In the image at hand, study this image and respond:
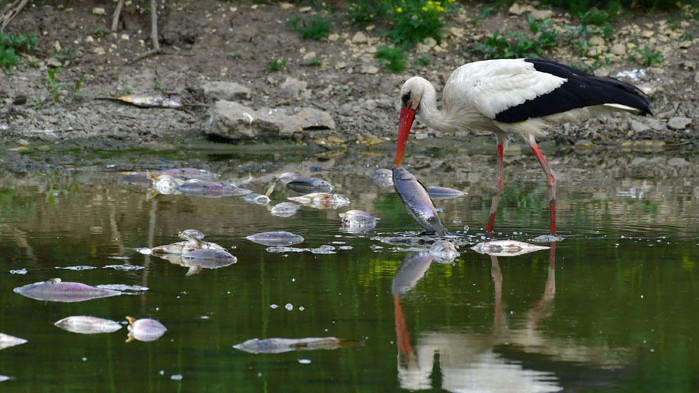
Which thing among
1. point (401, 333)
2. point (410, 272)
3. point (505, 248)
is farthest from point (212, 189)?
point (401, 333)

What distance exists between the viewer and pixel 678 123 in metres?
12.9

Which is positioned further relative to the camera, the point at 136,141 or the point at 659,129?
the point at 659,129

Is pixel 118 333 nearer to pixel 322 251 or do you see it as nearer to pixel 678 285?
pixel 322 251

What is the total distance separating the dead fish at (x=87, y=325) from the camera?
15.9 feet

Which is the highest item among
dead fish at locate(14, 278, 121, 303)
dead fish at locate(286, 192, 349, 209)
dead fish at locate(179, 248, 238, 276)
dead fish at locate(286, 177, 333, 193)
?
dead fish at locate(286, 177, 333, 193)

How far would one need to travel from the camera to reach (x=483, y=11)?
14.6 m

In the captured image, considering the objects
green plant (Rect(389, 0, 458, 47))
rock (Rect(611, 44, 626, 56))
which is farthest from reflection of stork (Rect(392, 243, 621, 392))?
rock (Rect(611, 44, 626, 56))

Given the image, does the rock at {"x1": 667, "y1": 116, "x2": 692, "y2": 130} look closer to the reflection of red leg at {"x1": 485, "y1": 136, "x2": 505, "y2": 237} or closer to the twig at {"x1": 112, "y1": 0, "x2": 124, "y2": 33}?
the reflection of red leg at {"x1": 485, "y1": 136, "x2": 505, "y2": 237}

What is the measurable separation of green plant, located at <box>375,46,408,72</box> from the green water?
15.4 ft

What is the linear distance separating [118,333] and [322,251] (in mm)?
2178

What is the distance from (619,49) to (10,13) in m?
7.97

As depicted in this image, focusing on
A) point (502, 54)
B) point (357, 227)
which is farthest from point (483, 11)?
point (357, 227)

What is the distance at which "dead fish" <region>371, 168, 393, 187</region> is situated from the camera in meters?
10.2

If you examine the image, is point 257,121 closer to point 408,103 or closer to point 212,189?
point 212,189
